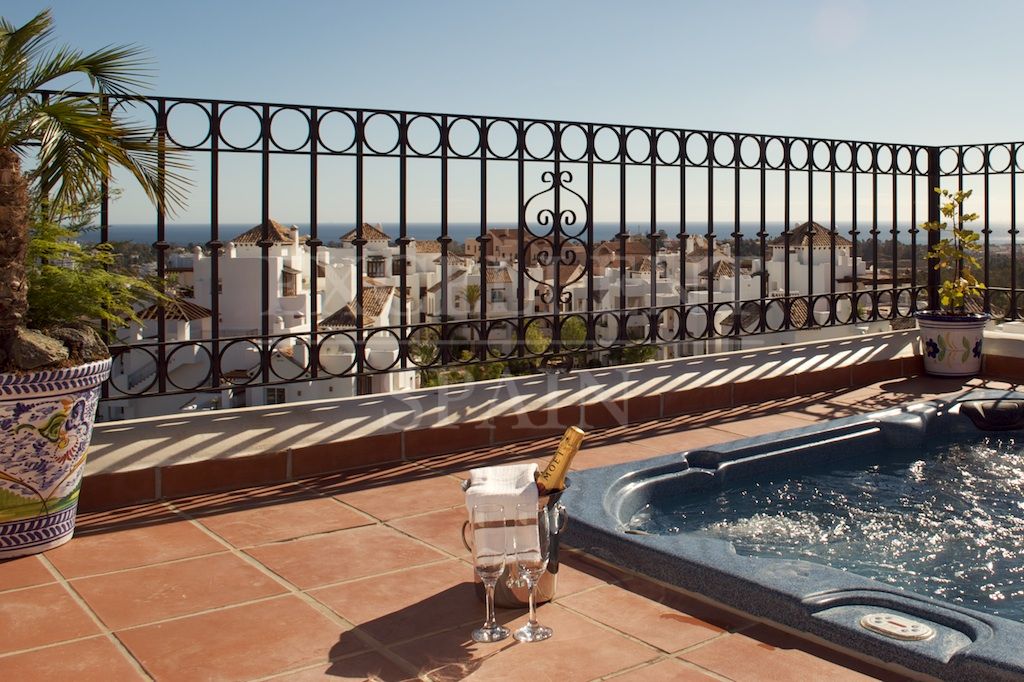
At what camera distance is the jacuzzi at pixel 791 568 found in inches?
96.6

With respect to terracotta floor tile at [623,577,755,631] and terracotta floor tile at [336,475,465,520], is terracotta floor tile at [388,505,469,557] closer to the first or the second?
terracotta floor tile at [336,475,465,520]

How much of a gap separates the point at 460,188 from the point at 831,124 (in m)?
17.5

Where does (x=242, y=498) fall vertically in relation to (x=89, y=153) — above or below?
below

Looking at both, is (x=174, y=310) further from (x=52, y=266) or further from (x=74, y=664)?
(x=74, y=664)

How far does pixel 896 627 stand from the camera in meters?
2.56

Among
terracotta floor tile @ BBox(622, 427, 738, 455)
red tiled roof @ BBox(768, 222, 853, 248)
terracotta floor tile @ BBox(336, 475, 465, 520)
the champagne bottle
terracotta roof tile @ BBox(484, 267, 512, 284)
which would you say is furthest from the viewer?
red tiled roof @ BBox(768, 222, 853, 248)

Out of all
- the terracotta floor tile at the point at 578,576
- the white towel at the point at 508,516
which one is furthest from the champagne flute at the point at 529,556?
the terracotta floor tile at the point at 578,576

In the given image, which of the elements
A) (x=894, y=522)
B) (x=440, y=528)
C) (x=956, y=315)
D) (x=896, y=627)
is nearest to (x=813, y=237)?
(x=956, y=315)

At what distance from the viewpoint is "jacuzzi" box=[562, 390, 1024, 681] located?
8.05ft

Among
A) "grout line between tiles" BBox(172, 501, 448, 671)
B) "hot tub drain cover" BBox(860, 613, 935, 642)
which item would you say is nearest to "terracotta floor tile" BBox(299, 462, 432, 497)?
"grout line between tiles" BBox(172, 501, 448, 671)

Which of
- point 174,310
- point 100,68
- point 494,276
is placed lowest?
point 174,310

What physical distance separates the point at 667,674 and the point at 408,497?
6.60 ft

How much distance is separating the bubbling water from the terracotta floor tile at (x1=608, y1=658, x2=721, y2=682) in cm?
139

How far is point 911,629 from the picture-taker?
2533mm
